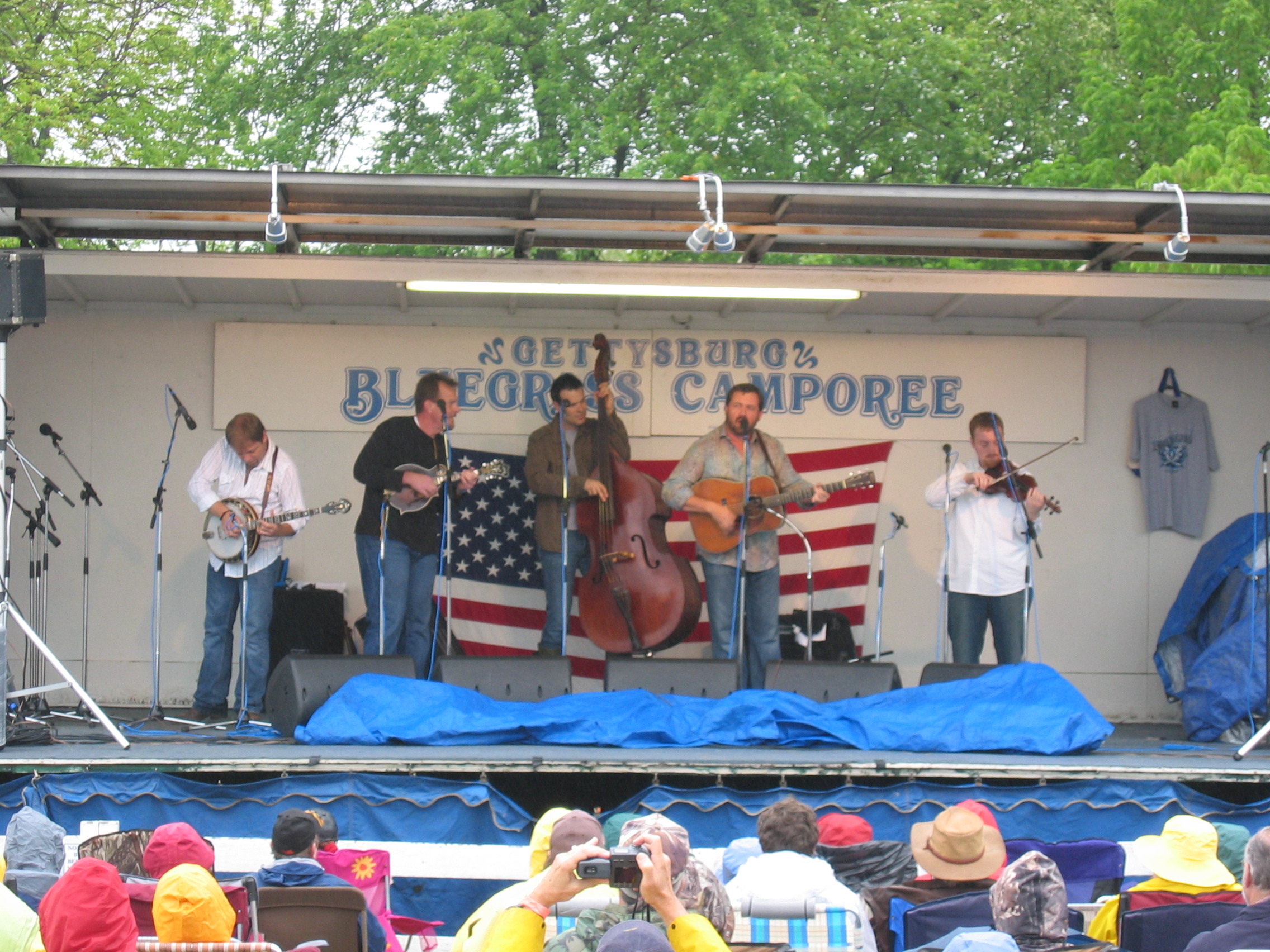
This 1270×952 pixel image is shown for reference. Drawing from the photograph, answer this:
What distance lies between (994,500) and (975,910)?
3987mm

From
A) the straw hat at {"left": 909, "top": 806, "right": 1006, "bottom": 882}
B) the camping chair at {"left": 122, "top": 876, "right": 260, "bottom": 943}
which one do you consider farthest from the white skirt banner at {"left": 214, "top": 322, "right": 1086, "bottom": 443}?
the camping chair at {"left": 122, "top": 876, "right": 260, "bottom": 943}

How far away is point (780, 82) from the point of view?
53.5ft

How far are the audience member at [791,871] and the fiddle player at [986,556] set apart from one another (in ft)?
11.5

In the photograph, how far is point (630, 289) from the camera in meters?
7.02

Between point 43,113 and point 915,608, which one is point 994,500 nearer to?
point 915,608

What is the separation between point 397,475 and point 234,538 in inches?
33.2

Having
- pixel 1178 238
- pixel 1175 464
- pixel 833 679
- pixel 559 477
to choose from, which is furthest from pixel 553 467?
pixel 1175 464

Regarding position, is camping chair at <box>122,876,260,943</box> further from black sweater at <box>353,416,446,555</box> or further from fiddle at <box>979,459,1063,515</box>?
fiddle at <box>979,459,1063,515</box>

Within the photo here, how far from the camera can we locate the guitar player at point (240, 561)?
6.93m

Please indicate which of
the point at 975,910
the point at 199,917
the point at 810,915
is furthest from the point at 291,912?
the point at 975,910

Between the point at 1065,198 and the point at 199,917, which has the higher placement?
the point at 1065,198

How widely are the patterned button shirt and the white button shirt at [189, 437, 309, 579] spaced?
193cm

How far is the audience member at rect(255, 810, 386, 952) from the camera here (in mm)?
3775

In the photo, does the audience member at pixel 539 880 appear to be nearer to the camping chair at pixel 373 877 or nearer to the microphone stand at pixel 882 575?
the camping chair at pixel 373 877
